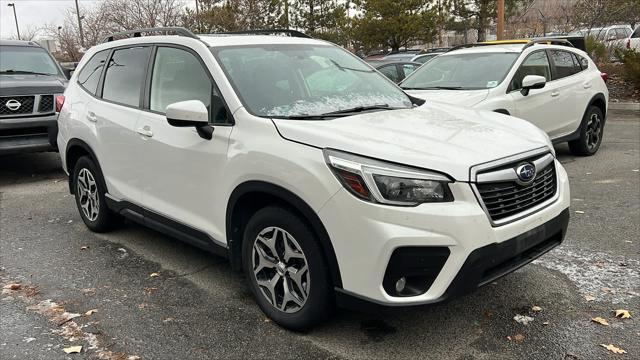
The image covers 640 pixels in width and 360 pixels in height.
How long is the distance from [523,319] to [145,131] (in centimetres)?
290

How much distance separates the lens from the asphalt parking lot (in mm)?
3180

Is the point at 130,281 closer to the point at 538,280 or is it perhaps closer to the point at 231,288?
the point at 231,288

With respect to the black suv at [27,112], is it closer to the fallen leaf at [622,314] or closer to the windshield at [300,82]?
the windshield at [300,82]

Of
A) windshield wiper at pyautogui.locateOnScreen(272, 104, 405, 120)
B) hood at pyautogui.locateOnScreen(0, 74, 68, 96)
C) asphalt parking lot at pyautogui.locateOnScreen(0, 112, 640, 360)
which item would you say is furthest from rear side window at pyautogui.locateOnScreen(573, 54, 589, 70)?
hood at pyautogui.locateOnScreen(0, 74, 68, 96)

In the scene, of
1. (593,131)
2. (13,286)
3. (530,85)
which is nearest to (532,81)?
(530,85)

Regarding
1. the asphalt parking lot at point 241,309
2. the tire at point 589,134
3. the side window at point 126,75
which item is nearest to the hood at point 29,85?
the asphalt parking lot at point 241,309

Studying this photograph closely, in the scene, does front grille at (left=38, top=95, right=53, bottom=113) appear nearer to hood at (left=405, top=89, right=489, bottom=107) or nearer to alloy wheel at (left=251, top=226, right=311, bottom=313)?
hood at (left=405, top=89, right=489, bottom=107)

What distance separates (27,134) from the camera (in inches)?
305

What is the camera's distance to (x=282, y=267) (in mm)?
3287

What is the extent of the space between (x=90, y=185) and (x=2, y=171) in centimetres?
453

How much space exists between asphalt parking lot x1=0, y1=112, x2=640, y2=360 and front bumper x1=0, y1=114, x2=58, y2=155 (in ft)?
8.40

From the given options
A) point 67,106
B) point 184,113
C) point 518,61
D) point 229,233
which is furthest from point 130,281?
point 518,61

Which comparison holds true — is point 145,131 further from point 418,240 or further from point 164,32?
point 418,240

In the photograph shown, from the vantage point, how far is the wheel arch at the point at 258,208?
9.66 ft
